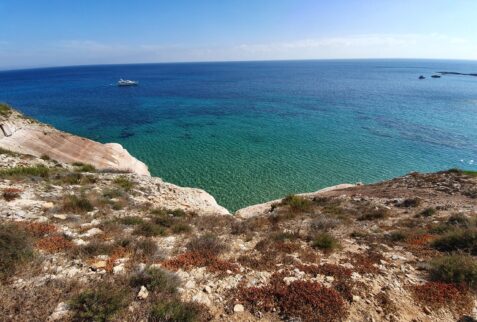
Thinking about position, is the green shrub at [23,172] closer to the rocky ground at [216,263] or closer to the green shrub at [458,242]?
the rocky ground at [216,263]

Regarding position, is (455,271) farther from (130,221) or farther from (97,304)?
(130,221)

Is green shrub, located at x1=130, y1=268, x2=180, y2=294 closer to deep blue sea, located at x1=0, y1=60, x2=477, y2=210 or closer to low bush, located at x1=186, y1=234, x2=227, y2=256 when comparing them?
low bush, located at x1=186, y1=234, x2=227, y2=256

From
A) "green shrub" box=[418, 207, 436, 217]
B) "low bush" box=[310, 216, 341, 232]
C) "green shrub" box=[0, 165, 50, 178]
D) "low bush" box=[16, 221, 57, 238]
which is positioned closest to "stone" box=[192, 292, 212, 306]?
"low bush" box=[16, 221, 57, 238]

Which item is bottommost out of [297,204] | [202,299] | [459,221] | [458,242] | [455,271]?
[297,204]

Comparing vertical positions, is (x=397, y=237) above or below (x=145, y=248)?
below

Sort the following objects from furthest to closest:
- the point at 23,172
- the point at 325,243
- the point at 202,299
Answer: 1. the point at 23,172
2. the point at 325,243
3. the point at 202,299

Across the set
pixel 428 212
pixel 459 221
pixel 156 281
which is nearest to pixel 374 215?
pixel 428 212

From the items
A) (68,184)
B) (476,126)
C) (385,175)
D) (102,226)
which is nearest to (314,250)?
(102,226)
